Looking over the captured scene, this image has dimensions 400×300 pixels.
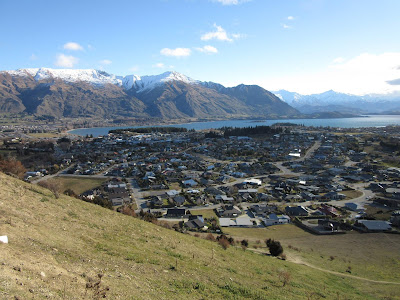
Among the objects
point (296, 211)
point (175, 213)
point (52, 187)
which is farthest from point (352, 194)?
point (52, 187)

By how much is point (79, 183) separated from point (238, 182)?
25.8 m

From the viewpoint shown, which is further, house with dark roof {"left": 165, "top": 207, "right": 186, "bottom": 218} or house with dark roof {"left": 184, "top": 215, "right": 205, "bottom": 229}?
house with dark roof {"left": 165, "top": 207, "right": 186, "bottom": 218}

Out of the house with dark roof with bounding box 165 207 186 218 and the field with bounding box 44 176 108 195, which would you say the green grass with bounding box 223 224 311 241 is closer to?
the house with dark roof with bounding box 165 207 186 218

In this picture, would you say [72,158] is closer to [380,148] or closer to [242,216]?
[242,216]

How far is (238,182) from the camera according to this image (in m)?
42.8

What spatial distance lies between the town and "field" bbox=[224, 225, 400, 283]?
152cm

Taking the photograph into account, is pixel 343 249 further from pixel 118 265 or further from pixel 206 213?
pixel 118 265

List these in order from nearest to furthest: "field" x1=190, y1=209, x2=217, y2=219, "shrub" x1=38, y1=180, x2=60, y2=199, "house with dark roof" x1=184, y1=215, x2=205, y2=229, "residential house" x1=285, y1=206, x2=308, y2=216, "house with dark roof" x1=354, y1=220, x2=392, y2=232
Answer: "shrub" x1=38, y1=180, x2=60, y2=199, "house with dark roof" x1=354, y1=220, x2=392, y2=232, "house with dark roof" x1=184, y1=215, x2=205, y2=229, "field" x1=190, y1=209, x2=217, y2=219, "residential house" x1=285, y1=206, x2=308, y2=216

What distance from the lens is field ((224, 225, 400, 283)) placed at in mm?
15086

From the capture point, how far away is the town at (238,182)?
2742 cm

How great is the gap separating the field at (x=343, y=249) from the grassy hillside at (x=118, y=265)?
2488 mm

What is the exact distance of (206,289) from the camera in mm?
7184

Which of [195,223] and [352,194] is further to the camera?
[352,194]

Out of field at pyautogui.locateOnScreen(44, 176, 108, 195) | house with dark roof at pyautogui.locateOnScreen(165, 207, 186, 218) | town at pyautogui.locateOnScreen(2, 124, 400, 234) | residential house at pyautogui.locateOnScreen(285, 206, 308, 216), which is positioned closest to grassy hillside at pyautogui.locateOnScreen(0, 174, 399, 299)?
town at pyautogui.locateOnScreen(2, 124, 400, 234)
